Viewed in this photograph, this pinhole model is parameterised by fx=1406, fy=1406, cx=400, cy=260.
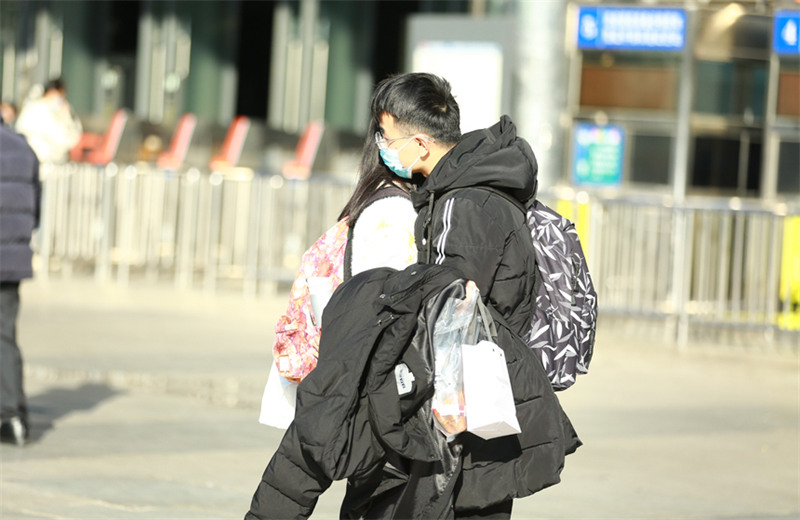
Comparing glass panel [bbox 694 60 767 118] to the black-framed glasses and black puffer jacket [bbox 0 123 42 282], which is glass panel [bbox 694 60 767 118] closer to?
black puffer jacket [bbox 0 123 42 282]

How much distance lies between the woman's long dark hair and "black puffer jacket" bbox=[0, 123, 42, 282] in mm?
3484

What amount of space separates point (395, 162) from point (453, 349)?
66 centimetres

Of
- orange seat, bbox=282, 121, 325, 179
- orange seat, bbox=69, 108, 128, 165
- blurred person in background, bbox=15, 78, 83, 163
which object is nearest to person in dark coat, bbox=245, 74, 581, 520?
blurred person in background, bbox=15, 78, 83, 163

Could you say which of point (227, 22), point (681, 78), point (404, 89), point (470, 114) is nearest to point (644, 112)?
point (681, 78)

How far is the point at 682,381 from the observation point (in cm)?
1027

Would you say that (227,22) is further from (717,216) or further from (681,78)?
(717,216)

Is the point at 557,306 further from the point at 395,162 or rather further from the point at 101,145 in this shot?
the point at 101,145

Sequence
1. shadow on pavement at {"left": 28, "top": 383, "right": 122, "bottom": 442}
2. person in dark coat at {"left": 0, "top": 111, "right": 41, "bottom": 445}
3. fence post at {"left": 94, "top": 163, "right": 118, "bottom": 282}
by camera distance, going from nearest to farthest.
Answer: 1. person in dark coat at {"left": 0, "top": 111, "right": 41, "bottom": 445}
2. shadow on pavement at {"left": 28, "top": 383, "right": 122, "bottom": 442}
3. fence post at {"left": 94, "top": 163, "right": 118, "bottom": 282}

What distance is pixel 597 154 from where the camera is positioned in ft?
48.8

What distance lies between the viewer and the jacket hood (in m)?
3.79

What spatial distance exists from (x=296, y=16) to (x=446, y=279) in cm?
2205

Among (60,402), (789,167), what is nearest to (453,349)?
(60,402)

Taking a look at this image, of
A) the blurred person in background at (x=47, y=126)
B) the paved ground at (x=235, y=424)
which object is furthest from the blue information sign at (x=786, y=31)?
the blurred person in background at (x=47, y=126)

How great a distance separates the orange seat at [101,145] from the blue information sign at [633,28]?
888 cm
